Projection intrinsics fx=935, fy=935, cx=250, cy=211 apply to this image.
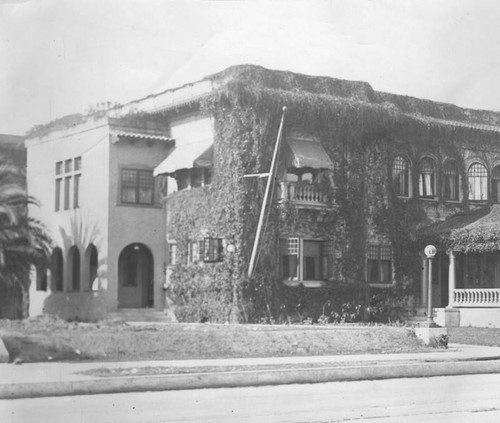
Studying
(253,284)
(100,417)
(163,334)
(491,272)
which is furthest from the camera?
(491,272)

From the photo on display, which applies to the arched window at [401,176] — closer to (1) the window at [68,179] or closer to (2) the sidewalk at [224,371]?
(1) the window at [68,179]

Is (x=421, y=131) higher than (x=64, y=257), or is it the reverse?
(x=421, y=131)

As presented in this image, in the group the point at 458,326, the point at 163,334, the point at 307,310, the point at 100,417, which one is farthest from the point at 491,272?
the point at 100,417

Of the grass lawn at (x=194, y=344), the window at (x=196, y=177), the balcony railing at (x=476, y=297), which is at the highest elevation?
the window at (x=196, y=177)

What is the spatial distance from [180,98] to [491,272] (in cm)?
1414

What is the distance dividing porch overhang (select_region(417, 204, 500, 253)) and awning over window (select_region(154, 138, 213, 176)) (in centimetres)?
930

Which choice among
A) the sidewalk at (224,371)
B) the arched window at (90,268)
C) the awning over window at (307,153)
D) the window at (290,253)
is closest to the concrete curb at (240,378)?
the sidewalk at (224,371)

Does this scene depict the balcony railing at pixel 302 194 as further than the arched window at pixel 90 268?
No

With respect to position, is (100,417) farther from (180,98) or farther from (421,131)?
(421,131)

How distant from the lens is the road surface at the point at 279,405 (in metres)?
11.2

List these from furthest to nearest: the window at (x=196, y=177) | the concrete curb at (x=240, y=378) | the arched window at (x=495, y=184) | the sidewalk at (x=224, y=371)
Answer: the arched window at (x=495, y=184)
the window at (x=196, y=177)
the sidewalk at (x=224, y=371)
the concrete curb at (x=240, y=378)

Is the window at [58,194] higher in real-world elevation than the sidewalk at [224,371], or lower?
higher

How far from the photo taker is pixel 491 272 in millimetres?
37344

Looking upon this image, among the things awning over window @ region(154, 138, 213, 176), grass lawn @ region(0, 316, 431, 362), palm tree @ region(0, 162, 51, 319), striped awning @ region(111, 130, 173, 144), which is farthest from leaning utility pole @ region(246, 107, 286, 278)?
grass lawn @ region(0, 316, 431, 362)
